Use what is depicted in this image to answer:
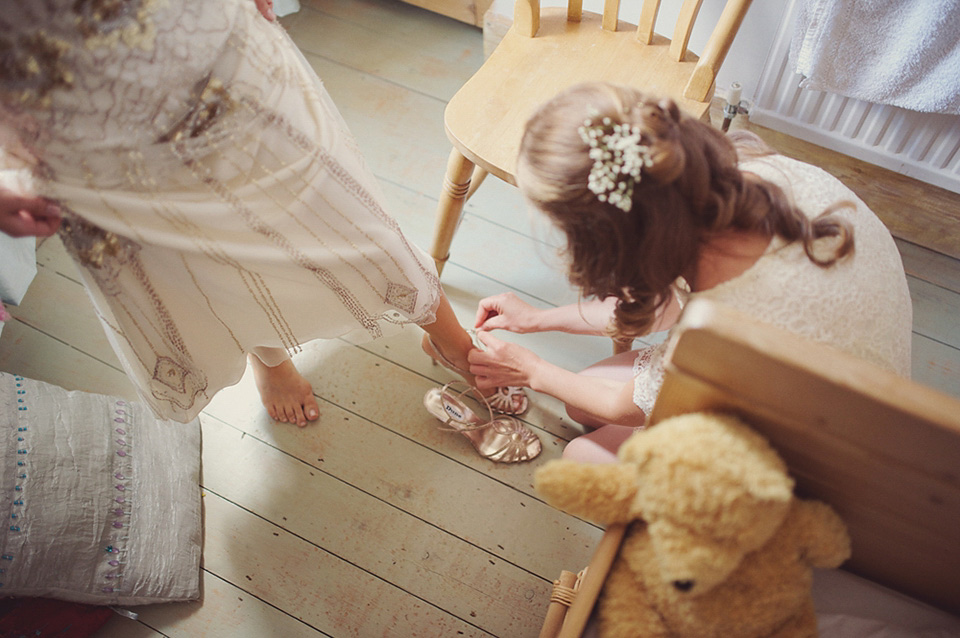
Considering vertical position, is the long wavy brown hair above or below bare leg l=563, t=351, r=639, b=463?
above

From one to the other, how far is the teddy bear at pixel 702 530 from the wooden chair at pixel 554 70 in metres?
0.56

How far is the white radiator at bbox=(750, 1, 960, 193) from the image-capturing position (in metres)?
1.22

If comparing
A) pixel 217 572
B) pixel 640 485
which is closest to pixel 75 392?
pixel 217 572

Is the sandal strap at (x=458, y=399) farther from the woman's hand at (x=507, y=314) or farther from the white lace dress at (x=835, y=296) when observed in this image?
the white lace dress at (x=835, y=296)

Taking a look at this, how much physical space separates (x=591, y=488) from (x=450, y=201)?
0.72 meters

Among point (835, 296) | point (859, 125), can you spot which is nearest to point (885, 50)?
point (859, 125)

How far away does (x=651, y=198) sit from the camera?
620 mm

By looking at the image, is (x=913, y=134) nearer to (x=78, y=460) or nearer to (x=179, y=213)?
(x=179, y=213)

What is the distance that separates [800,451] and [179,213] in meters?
0.69

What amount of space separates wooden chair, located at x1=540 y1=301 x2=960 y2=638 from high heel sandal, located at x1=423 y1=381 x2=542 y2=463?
55 cm

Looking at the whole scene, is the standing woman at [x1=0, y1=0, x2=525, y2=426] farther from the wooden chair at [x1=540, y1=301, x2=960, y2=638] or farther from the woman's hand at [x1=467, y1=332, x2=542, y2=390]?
the wooden chair at [x1=540, y1=301, x2=960, y2=638]

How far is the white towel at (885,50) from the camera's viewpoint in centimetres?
103

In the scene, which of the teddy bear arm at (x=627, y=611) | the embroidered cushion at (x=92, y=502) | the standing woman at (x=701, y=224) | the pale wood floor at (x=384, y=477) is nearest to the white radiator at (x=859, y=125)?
the pale wood floor at (x=384, y=477)

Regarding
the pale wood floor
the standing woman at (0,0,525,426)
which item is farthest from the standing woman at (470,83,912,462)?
the standing woman at (0,0,525,426)
